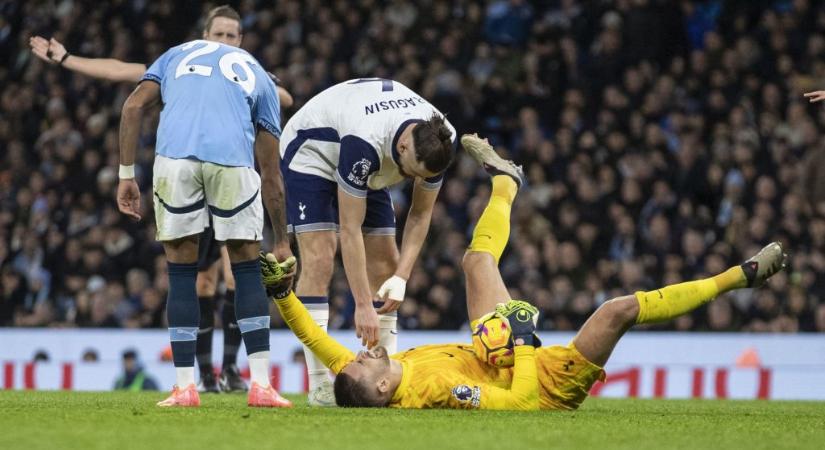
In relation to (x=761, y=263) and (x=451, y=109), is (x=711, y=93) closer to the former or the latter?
(x=451, y=109)

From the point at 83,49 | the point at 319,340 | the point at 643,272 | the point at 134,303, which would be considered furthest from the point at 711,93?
the point at 319,340

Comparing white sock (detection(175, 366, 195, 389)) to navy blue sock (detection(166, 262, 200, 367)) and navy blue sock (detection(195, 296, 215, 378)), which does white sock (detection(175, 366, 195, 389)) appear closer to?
navy blue sock (detection(166, 262, 200, 367))

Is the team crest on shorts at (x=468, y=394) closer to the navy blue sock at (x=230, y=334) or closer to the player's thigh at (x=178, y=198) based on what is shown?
the player's thigh at (x=178, y=198)

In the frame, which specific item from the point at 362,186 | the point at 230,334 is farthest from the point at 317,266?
the point at 230,334

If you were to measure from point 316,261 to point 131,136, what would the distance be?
1356 mm

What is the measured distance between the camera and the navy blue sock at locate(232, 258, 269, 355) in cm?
641

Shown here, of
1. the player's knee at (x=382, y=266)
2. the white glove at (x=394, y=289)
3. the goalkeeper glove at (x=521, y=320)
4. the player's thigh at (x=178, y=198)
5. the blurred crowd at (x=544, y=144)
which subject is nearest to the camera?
the player's thigh at (x=178, y=198)

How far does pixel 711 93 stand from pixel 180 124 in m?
9.40

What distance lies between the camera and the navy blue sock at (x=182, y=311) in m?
6.35

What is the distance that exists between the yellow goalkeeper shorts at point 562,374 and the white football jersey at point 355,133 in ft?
3.90

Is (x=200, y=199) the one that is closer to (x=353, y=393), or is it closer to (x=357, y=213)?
(x=357, y=213)

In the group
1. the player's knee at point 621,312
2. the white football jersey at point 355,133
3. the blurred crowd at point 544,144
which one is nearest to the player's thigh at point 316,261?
the white football jersey at point 355,133

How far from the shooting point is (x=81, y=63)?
7469mm

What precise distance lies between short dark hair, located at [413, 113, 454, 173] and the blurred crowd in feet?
21.8
